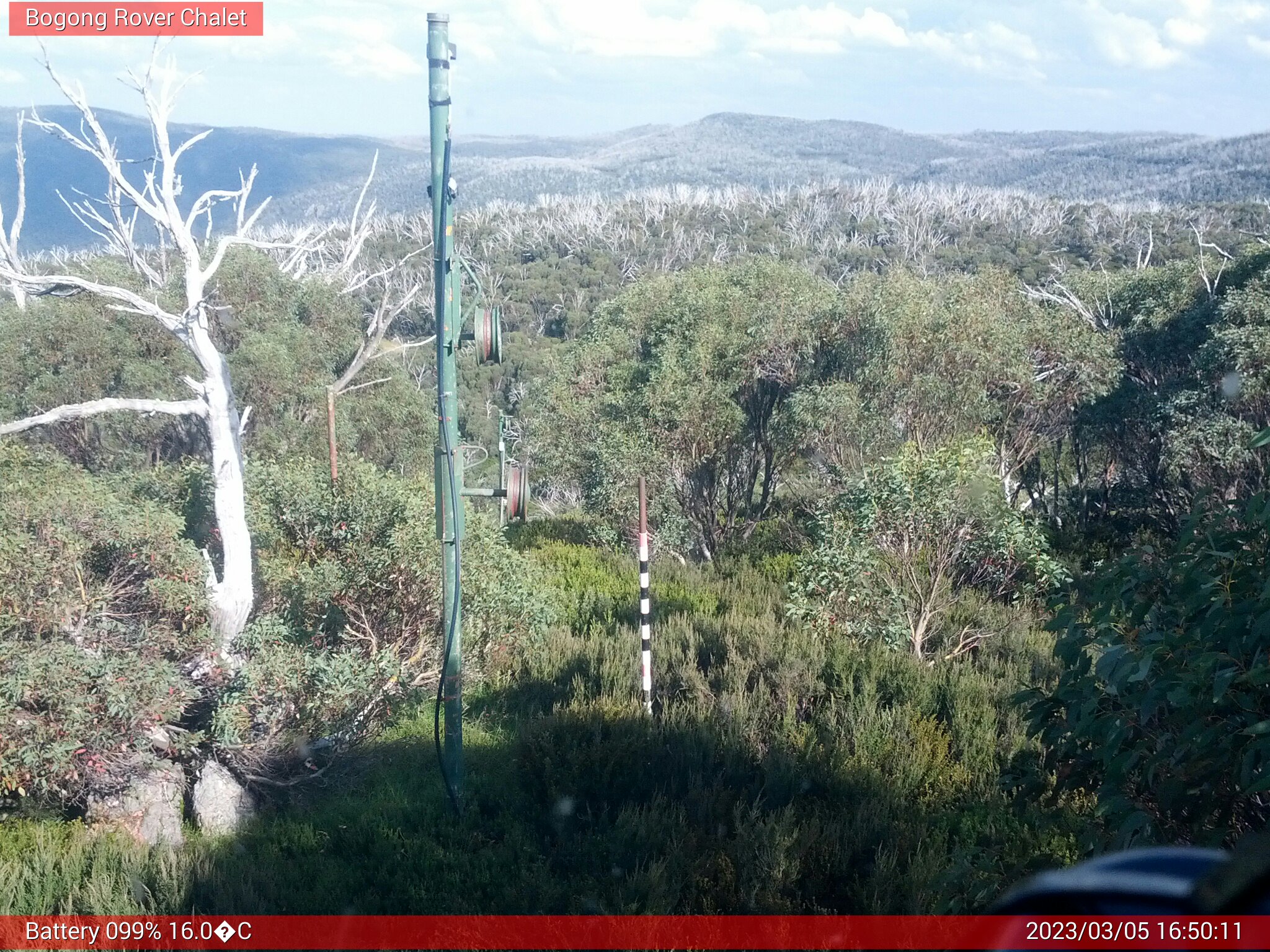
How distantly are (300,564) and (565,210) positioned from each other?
69182 mm

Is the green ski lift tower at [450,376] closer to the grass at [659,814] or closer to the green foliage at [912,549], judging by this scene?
the grass at [659,814]

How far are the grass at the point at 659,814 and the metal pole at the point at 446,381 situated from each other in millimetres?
725

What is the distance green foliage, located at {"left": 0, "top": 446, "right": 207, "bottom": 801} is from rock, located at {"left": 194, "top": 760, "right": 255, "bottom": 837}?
52 cm

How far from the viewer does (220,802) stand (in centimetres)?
675

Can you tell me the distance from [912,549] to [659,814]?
5119 millimetres

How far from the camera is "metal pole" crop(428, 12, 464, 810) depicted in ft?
18.8

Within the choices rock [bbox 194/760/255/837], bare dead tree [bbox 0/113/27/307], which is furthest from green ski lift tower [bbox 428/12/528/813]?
bare dead tree [bbox 0/113/27/307]

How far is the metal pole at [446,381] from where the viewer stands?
5.74 metres

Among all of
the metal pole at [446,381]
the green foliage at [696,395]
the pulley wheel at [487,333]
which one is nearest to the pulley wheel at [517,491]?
the metal pole at [446,381]

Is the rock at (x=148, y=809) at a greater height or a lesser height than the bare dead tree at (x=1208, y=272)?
lesser

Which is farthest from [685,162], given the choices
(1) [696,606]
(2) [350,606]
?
(2) [350,606]

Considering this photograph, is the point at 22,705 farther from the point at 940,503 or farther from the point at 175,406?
the point at 940,503

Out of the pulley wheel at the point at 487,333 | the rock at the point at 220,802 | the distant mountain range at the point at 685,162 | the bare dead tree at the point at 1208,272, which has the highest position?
the distant mountain range at the point at 685,162

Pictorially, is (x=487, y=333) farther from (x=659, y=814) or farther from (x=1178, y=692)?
(x=1178, y=692)
